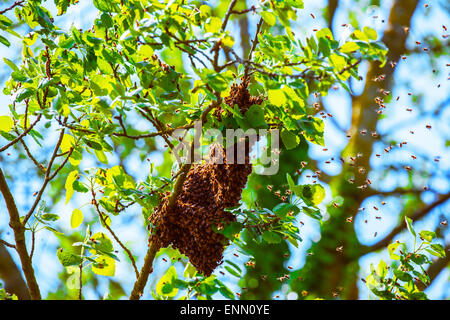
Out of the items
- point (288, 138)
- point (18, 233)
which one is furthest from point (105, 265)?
point (288, 138)

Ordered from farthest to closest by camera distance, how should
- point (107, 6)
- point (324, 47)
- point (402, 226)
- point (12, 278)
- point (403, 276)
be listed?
point (402, 226) → point (12, 278) → point (403, 276) → point (107, 6) → point (324, 47)

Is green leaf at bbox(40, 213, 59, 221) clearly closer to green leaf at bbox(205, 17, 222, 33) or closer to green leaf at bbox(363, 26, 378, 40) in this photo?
green leaf at bbox(205, 17, 222, 33)

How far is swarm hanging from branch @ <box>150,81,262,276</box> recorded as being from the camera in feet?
7.03

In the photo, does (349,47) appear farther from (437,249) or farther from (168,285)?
(168,285)

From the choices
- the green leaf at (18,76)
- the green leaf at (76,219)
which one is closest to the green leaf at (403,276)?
the green leaf at (76,219)

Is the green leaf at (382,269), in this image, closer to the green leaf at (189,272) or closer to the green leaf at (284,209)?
the green leaf at (284,209)

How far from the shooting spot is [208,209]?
218 centimetres

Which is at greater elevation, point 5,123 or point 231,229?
point 5,123

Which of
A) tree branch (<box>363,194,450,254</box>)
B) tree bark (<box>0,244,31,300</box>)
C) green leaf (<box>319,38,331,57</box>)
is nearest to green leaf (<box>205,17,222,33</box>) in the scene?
green leaf (<box>319,38,331,57</box>)

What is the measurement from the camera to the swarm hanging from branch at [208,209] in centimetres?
214

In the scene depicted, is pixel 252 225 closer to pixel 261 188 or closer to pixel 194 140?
pixel 194 140

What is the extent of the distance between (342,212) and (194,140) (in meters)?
3.54

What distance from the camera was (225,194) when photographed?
2152mm

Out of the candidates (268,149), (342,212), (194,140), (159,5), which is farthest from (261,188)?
(159,5)
